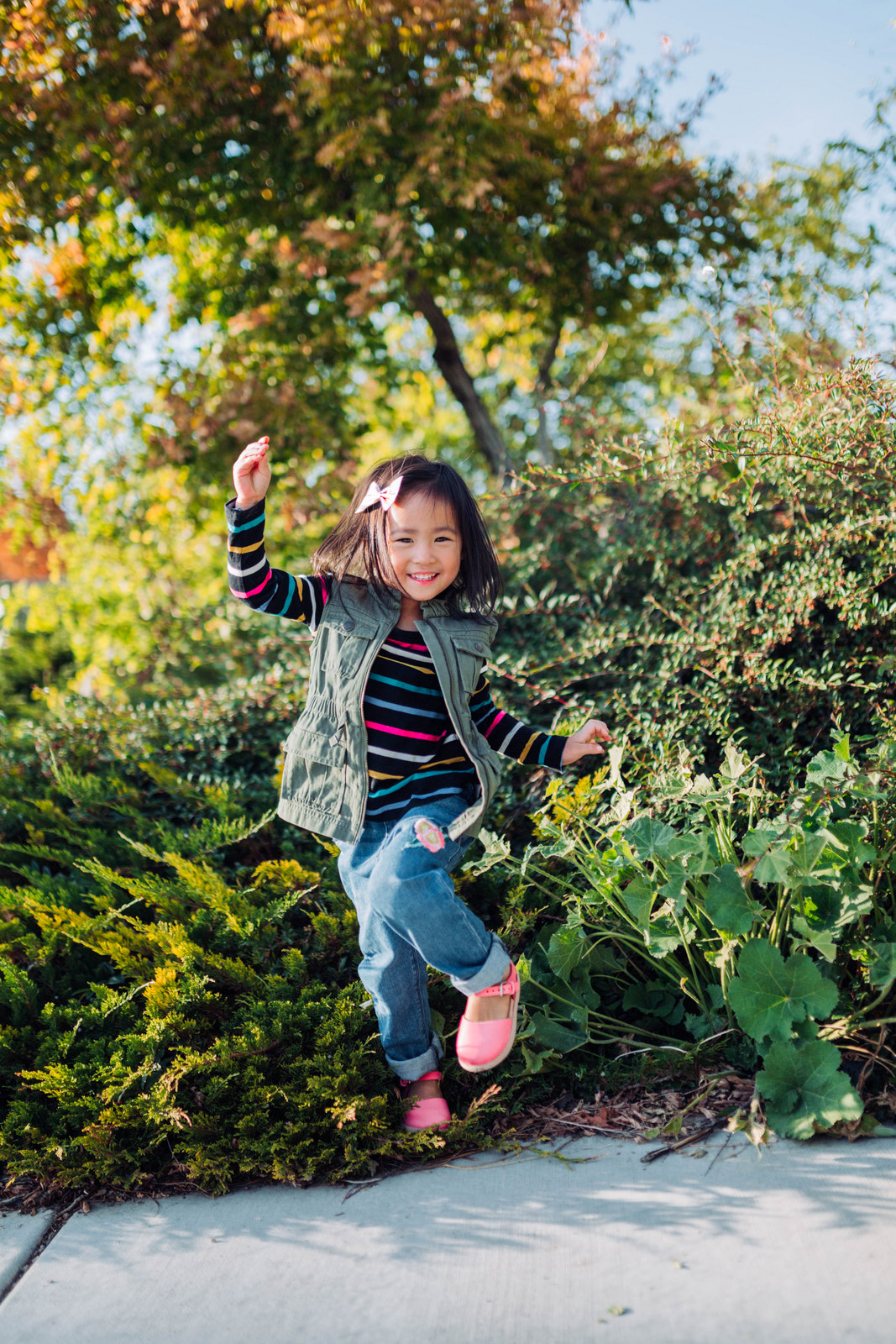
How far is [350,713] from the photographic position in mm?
2070

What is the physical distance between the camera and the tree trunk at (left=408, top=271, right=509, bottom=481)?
16.2 ft

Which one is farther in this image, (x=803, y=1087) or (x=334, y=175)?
(x=334, y=175)

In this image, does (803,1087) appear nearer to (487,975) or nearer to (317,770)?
(487,975)

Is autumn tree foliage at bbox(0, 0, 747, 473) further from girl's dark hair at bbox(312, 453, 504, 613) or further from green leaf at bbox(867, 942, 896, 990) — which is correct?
green leaf at bbox(867, 942, 896, 990)

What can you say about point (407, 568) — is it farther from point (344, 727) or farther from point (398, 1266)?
point (398, 1266)

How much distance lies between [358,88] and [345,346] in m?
1.28

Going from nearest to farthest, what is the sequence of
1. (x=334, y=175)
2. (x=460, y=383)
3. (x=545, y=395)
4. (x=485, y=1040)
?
(x=485, y=1040)
(x=334, y=175)
(x=545, y=395)
(x=460, y=383)

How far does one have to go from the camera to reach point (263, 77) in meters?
4.33

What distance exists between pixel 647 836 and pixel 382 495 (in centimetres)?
96

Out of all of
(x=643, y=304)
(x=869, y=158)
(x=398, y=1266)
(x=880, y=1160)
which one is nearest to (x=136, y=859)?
(x=398, y=1266)

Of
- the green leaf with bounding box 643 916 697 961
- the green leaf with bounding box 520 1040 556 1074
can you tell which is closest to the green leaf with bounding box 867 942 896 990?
the green leaf with bounding box 643 916 697 961

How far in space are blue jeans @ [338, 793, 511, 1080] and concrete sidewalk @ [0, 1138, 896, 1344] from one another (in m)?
0.30

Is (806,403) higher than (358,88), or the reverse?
(358,88)

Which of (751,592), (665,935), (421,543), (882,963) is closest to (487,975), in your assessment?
(665,935)
